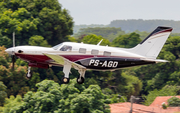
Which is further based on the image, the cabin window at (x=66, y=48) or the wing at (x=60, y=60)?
the cabin window at (x=66, y=48)

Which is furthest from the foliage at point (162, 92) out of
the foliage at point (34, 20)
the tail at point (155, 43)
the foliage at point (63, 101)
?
the tail at point (155, 43)

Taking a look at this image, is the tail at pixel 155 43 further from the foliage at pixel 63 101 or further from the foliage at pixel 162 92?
the foliage at pixel 162 92

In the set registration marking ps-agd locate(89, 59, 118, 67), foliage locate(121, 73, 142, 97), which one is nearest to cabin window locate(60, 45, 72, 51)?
registration marking ps-agd locate(89, 59, 118, 67)

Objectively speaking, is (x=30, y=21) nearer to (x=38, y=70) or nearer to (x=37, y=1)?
(x=37, y=1)

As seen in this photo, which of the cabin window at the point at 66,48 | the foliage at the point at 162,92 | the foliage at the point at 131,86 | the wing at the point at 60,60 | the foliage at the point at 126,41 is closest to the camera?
the wing at the point at 60,60

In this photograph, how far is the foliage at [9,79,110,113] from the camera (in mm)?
37406

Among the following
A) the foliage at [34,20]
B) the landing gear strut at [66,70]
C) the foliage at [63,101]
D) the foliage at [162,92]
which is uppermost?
the foliage at [34,20]

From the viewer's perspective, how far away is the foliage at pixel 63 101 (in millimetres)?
37406

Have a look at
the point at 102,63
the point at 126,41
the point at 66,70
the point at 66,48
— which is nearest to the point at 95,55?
the point at 102,63

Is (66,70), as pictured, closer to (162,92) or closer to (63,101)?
(63,101)

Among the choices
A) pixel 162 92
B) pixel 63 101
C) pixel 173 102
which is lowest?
pixel 162 92

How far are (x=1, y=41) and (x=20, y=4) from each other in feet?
40.8

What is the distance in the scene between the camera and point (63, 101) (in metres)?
38.0

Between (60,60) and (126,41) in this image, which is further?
(126,41)
